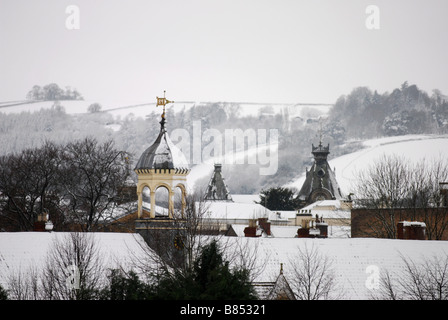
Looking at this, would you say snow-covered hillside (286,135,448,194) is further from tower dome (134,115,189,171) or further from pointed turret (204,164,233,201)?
tower dome (134,115,189,171)

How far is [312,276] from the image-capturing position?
38.6m

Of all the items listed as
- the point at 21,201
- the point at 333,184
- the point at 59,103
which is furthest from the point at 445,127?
the point at 21,201

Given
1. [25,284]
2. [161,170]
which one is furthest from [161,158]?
A: [25,284]

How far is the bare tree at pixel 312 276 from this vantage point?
37.3 meters

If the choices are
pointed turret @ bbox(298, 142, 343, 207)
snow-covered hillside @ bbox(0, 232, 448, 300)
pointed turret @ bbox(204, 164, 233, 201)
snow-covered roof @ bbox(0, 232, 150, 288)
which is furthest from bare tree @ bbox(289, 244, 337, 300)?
pointed turret @ bbox(298, 142, 343, 207)

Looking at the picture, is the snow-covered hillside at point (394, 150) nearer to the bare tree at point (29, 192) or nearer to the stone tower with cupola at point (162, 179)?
the bare tree at point (29, 192)

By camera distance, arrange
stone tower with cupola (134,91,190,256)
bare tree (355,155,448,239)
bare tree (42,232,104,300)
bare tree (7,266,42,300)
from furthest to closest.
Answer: bare tree (355,155,448,239)
stone tower with cupola (134,91,190,256)
bare tree (42,232,104,300)
bare tree (7,266,42,300)

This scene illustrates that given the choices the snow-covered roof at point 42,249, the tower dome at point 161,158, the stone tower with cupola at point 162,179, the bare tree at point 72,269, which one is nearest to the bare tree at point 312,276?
the stone tower with cupola at point 162,179

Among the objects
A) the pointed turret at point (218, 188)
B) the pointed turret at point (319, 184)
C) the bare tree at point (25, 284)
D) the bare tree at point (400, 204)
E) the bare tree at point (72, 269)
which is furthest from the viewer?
the pointed turret at point (319, 184)

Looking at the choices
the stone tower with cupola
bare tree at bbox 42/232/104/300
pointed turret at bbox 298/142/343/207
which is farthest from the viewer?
pointed turret at bbox 298/142/343/207

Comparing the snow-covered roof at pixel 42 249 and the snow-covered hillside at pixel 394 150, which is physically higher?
the snow-covered hillside at pixel 394 150

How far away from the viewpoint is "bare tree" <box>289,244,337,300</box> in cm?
3734
